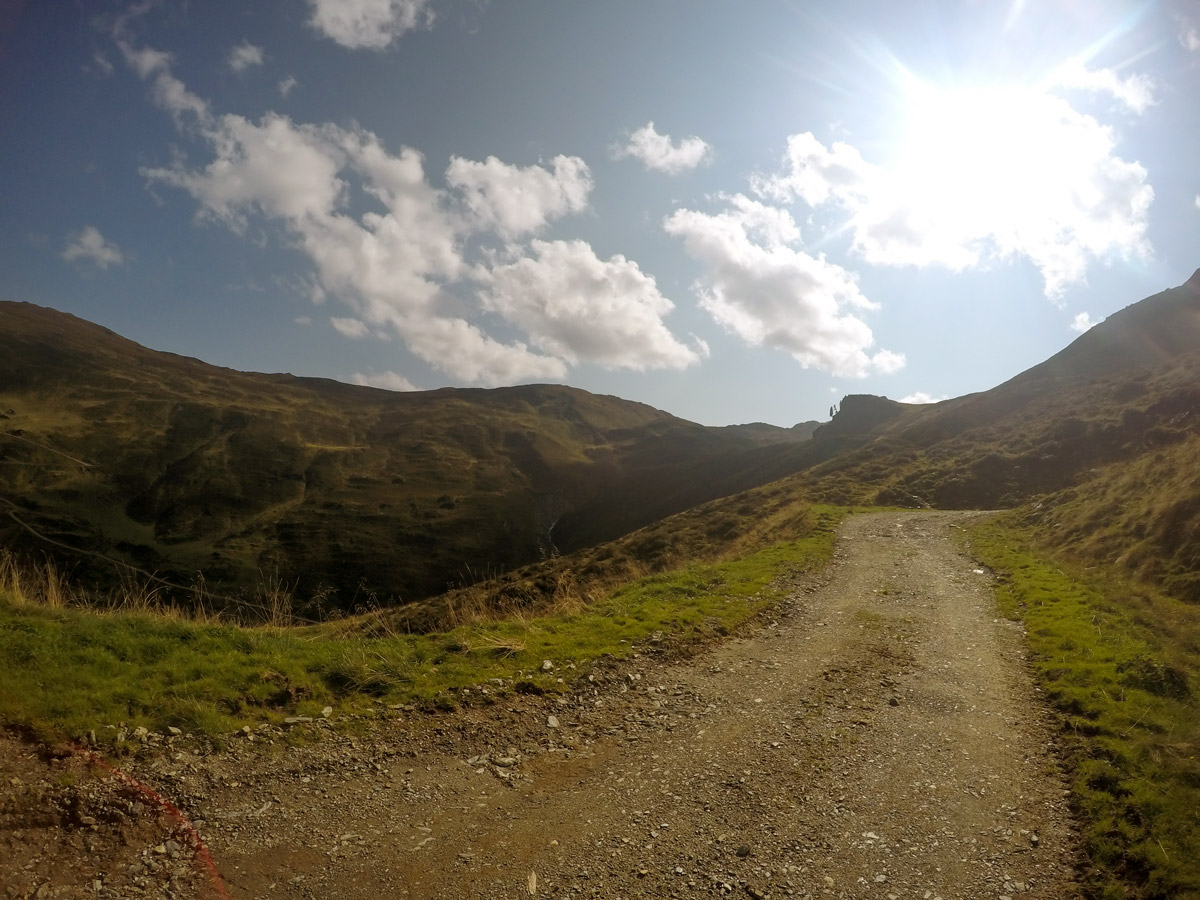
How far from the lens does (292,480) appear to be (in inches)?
5015

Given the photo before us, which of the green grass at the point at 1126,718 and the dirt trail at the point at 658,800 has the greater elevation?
the green grass at the point at 1126,718

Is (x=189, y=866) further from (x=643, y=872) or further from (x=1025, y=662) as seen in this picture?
(x=1025, y=662)

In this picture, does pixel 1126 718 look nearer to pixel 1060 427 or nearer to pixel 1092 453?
pixel 1092 453

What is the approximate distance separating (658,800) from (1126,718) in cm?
757

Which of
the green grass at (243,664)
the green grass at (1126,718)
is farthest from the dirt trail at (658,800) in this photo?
the green grass at (243,664)

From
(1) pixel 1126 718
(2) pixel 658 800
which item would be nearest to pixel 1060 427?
(1) pixel 1126 718

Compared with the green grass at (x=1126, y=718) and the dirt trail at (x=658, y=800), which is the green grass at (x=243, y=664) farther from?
the green grass at (x=1126, y=718)

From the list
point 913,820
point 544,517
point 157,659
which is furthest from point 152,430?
point 913,820

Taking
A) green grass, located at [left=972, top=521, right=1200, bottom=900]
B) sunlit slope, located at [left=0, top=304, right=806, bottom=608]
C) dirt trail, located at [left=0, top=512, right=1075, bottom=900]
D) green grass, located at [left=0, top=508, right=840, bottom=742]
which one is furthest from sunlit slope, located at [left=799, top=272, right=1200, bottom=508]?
sunlit slope, located at [left=0, top=304, right=806, bottom=608]

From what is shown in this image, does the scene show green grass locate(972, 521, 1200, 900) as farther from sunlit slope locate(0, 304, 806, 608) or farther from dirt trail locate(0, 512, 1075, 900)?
sunlit slope locate(0, 304, 806, 608)

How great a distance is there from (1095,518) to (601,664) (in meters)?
23.2

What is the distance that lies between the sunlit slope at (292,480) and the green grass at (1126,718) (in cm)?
7307

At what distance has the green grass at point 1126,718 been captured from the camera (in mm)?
6195

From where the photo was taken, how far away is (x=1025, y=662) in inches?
492
